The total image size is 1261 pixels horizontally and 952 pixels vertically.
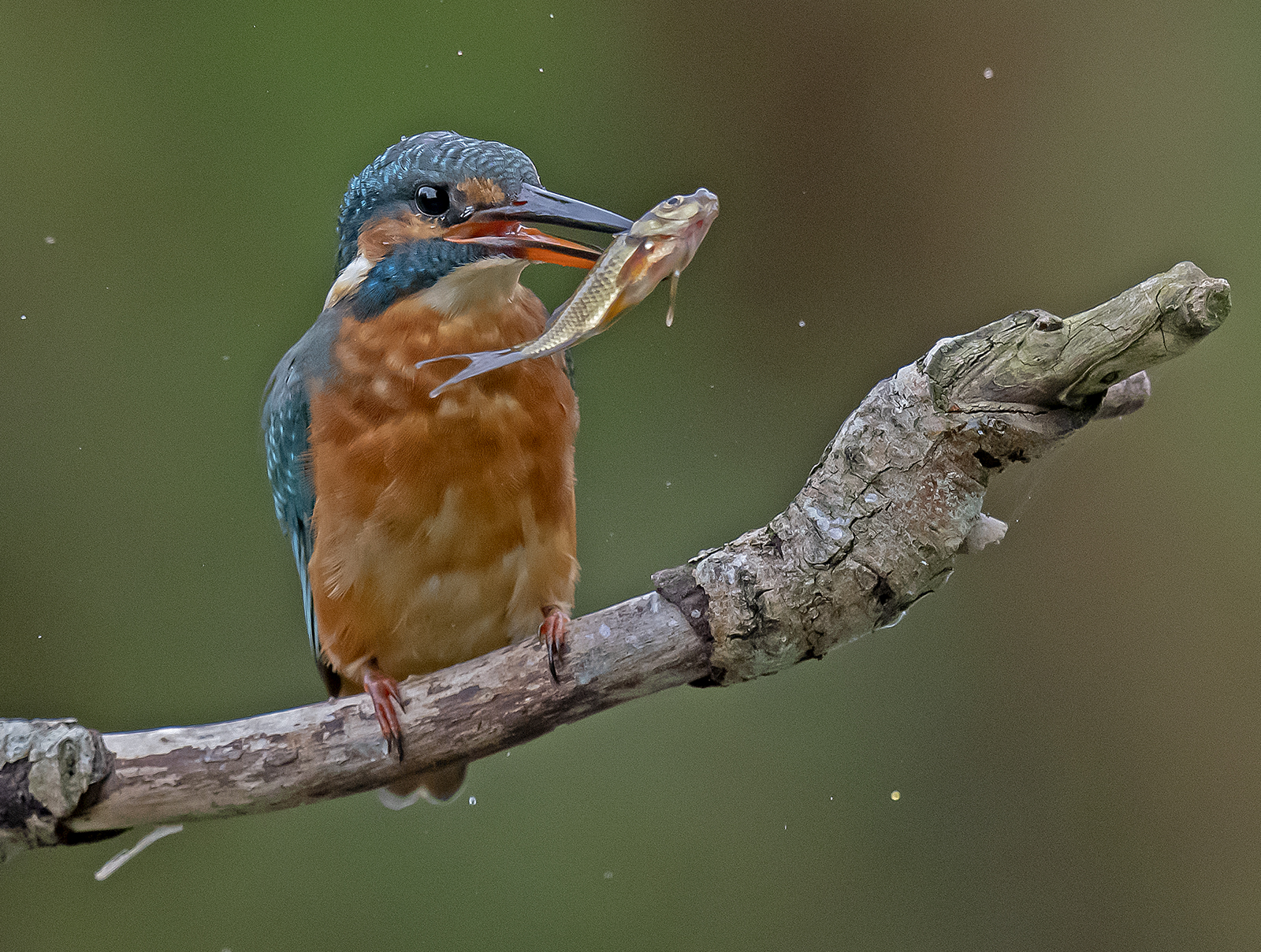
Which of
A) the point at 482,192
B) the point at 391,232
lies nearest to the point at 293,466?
the point at 391,232

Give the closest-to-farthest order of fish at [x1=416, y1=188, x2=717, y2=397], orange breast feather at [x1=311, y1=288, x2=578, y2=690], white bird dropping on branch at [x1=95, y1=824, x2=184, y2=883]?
1. fish at [x1=416, y1=188, x2=717, y2=397]
2. white bird dropping on branch at [x1=95, y1=824, x2=184, y2=883]
3. orange breast feather at [x1=311, y1=288, x2=578, y2=690]

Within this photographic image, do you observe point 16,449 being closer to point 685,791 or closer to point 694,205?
point 685,791

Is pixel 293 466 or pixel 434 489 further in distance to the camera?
pixel 293 466

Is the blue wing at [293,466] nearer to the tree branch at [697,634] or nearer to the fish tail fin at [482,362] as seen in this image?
the fish tail fin at [482,362]

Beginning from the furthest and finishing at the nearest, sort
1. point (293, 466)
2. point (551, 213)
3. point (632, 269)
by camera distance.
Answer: point (293, 466)
point (551, 213)
point (632, 269)

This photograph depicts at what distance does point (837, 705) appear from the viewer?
245 cm

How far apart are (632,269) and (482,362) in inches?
11.5

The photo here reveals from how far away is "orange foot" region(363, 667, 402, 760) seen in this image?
1.37 meters

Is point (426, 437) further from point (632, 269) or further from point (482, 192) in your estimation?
point (632, 269)

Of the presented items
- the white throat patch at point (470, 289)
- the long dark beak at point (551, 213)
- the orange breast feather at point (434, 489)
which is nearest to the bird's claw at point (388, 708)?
the orange breast feather at point (434, 489)

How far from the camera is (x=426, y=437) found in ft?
4.94

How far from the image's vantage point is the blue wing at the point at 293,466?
160cm

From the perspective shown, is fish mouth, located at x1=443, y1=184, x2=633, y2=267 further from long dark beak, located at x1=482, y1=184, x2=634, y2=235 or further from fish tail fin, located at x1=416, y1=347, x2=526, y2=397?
fish tail fin, located at x1=416, y1=347, x2=526, y2=397

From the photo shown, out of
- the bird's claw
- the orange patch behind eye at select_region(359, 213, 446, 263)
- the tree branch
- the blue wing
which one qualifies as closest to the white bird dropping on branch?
the tree branch
